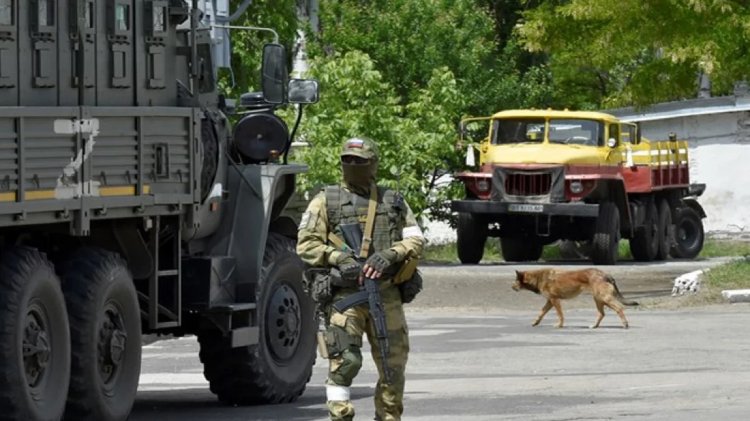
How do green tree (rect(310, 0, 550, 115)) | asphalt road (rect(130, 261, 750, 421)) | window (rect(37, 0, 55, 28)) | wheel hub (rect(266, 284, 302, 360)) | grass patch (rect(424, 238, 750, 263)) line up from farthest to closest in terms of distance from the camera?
green tree (rect(310, 0, 550, 115)), grass patch (rect(424, 238, 750, 263)), wheel hub (rect(266, 284, 302, 360)), asphalt road (rect(130, 261, 750, 421)), window (rect(37, 0, 55, 28))

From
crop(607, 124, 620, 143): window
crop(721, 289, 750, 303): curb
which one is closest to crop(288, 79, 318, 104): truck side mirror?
crop(721, 289, 750, 303): curb

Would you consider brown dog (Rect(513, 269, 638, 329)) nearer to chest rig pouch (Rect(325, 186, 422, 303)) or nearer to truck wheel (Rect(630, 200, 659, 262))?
chest rig pouch (Rect(325, 186, 422, 303))

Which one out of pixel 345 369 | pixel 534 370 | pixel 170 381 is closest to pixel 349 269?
pixel 345 369

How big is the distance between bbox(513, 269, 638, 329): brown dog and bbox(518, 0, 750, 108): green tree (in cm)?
646

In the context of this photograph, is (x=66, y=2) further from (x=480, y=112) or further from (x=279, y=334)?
(x=480, y=112)

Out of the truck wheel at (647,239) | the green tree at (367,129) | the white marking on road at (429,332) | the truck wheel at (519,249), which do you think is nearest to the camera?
the white marking on road at (429,332)

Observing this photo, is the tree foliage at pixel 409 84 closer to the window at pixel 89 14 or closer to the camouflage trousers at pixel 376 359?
the window at pixel 89 14

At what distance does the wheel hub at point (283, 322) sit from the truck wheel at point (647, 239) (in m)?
21.0

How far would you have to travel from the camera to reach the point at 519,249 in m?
35.5

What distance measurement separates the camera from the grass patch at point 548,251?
121 feet

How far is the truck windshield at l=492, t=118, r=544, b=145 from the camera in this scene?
3425 centimetres

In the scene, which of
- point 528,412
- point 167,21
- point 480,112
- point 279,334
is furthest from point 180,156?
point 480,112

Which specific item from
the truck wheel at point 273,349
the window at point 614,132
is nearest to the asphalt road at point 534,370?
the truck wheel at point 273,349

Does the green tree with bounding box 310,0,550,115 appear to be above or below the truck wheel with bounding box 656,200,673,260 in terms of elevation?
above
